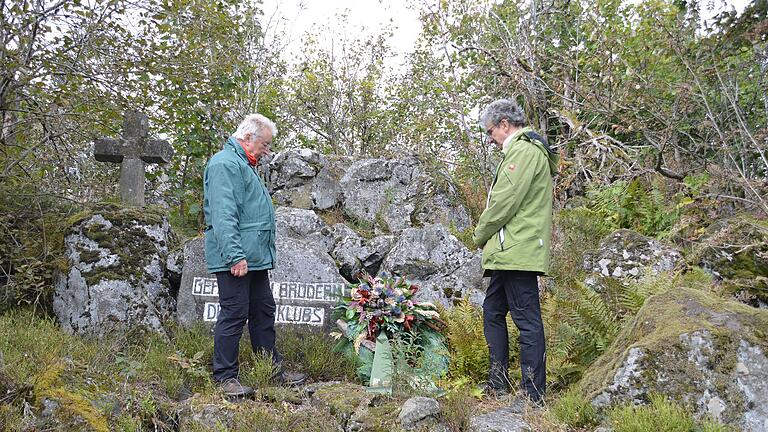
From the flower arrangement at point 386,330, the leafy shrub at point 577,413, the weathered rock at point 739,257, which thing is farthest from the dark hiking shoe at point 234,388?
the weathered rock at point 739,257

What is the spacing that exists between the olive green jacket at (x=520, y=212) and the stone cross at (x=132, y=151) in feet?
16.1

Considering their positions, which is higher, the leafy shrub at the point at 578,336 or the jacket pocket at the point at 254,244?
the jacket pocket at the point at 254,244

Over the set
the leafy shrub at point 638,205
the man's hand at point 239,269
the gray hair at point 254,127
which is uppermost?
the gray hair at point 254,127

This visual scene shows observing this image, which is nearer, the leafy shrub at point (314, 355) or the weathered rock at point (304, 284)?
the leafy shrub at point (314, 355)

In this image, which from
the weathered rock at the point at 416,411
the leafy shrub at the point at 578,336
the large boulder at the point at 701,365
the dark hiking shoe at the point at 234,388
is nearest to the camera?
the large boulder at the point at 701,365

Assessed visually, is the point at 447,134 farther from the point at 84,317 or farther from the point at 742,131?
the point at 84,317

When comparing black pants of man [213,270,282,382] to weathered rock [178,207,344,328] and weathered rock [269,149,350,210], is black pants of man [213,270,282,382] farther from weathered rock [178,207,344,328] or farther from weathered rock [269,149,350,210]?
weathered rock [269,149,350,210]

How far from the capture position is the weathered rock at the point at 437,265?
21.3 ft

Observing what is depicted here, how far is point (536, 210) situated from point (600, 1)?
5.62 metres

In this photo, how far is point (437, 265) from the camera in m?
6.80

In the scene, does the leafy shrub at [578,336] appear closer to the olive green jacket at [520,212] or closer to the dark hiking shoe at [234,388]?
the olive green jacket at [520,212]

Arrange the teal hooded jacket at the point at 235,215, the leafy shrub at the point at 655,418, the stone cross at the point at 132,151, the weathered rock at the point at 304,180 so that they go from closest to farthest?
1. the leafy shrub at the point at 655,418
2. the teal hooded jacket at the point at 235,215
3. the stone cross at the point at 132,151
4. the weathered rock at the point at 304,180

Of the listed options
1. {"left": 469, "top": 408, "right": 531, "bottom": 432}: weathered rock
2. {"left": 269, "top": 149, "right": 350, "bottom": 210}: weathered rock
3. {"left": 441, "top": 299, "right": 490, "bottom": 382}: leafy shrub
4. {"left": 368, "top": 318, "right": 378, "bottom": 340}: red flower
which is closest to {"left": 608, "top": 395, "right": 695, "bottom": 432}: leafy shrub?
{"left": 469, "top": 408, "right": 531, "bottom": 432}: weathered rock

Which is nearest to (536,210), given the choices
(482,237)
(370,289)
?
(482,237)
